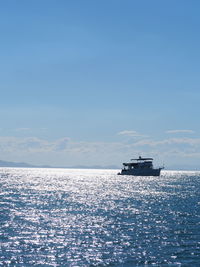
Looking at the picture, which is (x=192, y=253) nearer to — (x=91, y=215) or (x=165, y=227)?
(x=165, y=227)

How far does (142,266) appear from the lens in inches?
1374

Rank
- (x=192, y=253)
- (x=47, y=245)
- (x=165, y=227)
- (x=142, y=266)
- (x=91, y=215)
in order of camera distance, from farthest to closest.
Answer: (x=91, y=215), (x=165, y=227), (x=47, y=245), (x=192, y=253), (x=142, y=266)

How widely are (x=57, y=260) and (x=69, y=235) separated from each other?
12221 mm

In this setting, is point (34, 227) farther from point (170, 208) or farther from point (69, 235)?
point (170, 208)

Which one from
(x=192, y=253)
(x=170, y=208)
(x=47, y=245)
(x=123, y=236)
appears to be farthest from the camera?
(x=170, y=208)

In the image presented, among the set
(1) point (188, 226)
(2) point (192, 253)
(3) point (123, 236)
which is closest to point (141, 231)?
(3) point (123, 236)

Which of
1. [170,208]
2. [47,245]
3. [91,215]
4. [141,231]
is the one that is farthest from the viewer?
[170,208]

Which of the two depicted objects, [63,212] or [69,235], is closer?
[69,235]

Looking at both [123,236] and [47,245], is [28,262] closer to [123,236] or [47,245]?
[47,245]

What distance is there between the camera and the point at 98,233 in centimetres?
5069

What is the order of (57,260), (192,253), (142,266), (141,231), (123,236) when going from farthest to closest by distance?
(141,231) → (123,236) → (192,253) → (57,260) → (142,266)

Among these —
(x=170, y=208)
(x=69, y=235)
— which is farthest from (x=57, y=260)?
(x=170, y=208)

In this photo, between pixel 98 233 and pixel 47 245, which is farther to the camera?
pixel 98 233

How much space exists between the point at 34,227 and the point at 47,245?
1192 centimetres
